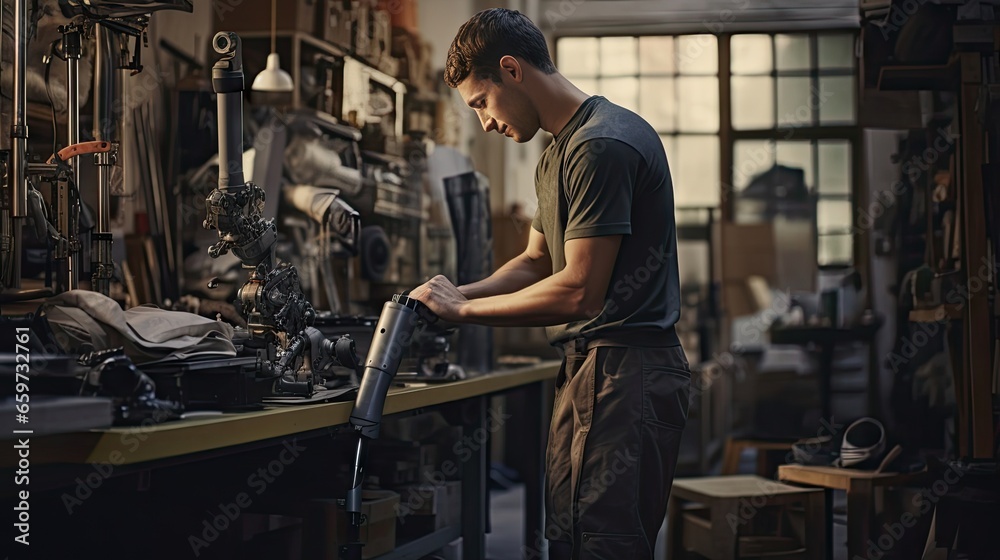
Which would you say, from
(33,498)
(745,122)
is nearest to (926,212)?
(33,498)

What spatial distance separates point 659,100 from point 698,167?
1.92ft

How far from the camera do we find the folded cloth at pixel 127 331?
1.62 m

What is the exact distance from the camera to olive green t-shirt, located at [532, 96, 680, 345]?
1.72 meters

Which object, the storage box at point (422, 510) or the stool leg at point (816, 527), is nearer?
the storage box at point (422, 510)

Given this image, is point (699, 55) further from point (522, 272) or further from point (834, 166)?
point (522, 272)

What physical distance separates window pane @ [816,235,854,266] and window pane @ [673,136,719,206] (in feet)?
2.78

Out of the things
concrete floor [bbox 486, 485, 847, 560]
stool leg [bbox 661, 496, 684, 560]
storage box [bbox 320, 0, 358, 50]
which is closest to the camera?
stool leg [bbox 661, 496, 684, 560]

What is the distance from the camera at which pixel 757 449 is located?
188 inches

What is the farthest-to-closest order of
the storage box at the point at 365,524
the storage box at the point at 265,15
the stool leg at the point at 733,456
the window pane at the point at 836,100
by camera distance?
the window pane at the point at 836,100 < the stool leg at the point at 733,456 < the storage box at the point at 265,15 < the storage box at the point at 365,524

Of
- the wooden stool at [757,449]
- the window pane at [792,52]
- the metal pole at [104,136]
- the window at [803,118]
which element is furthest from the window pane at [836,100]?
the metal pole at [104,136]

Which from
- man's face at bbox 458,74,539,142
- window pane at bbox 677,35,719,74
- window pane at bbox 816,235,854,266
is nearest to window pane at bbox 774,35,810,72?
window pane at bbox 677,35,719,74

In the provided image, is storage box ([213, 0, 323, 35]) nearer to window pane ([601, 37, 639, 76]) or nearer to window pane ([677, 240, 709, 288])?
window pane ([601, 37, 639, 76])

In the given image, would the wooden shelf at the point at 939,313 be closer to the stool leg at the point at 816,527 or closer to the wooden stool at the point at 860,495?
the wooden stool at the point at 860,495

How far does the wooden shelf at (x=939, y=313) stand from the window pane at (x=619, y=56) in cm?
500
